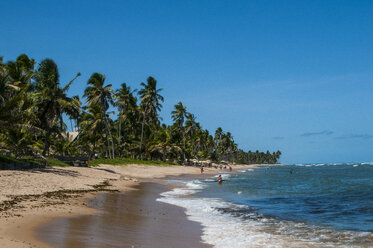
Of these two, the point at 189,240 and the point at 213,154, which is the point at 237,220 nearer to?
the point at 189,240

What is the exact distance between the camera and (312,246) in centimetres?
971

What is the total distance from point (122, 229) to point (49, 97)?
24.5 m

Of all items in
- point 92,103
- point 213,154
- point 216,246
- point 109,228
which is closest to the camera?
point 216,246

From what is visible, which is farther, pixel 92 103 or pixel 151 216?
pixel 92 103

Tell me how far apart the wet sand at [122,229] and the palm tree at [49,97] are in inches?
762

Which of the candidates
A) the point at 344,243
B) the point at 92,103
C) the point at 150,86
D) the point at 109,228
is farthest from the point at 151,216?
the point at 150,86

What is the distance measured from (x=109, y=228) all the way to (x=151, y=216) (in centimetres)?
364

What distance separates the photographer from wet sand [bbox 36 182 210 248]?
803 cm

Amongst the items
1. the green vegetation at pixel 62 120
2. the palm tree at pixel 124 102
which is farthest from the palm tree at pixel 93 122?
the palm tree at pixel 124 102

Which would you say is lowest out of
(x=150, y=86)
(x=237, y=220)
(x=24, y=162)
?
(x=237, y=220)

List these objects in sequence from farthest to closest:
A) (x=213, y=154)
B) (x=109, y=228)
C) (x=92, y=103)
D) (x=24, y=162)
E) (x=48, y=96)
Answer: (x=213, y=154)
(x=92, y=103)
(x=48, y=96)
(x=24, y=162)
(x=109, y=228)

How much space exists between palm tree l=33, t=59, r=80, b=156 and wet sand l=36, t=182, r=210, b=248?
63.5 feet

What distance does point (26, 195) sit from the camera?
46.3 ft

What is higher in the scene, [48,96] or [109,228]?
[48,96]
